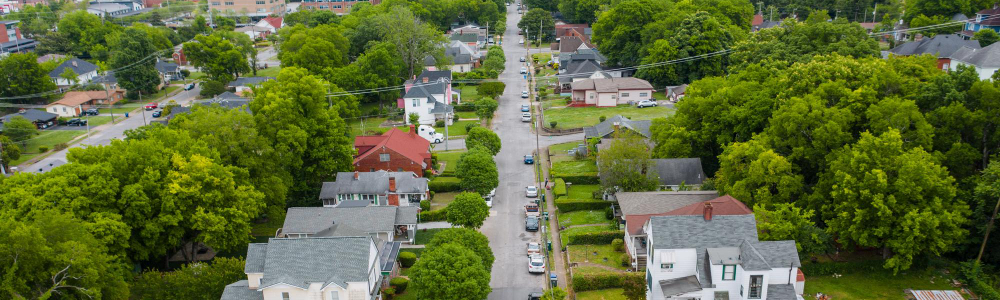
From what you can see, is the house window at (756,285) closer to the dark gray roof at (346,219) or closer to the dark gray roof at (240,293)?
the dark gray roof at (346,219)

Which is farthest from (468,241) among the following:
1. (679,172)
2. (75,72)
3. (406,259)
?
(75,72)

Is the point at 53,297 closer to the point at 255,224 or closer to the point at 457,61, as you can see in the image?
the point at 255,224

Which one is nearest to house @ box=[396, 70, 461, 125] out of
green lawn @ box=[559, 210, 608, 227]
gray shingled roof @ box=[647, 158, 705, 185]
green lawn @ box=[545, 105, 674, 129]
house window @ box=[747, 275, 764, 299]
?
green lawn @ box=[545, 105, 674, 129]

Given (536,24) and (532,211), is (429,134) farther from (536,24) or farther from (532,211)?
(536,24)

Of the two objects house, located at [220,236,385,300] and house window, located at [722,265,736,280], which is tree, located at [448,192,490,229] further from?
house window, located at [722,265,736,280]

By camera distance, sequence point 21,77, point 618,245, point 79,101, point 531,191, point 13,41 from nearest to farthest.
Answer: point 618,245, point 531,191, point 79,101, point 21,77, point 13,41

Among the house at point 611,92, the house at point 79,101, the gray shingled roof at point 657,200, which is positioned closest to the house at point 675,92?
the house at point 611,92

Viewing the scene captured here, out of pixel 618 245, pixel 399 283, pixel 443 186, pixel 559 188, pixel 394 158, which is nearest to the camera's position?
pixel 399 283
